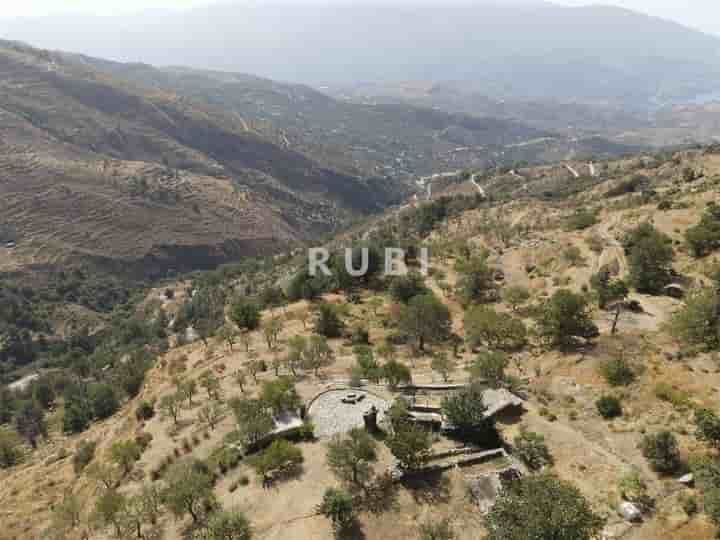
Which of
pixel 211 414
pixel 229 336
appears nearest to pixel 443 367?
pixel 211 414

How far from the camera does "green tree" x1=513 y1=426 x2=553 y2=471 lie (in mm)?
26172

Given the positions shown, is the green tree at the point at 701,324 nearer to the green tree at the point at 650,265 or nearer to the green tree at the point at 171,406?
the green tree at the point at 650,265

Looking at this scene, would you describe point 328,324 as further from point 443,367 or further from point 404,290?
point 443,367

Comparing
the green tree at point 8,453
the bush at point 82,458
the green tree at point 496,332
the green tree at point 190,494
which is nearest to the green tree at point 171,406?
the bush at point 82,458

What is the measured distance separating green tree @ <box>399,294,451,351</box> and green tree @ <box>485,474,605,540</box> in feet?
80.6

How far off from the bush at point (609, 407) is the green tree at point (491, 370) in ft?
21.5

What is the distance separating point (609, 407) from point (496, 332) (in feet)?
45.5

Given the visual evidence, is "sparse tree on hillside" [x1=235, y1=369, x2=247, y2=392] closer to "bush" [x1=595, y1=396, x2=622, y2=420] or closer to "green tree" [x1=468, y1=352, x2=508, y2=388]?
"green tree" [x1=468, y1=352, x2=508, y2=388]

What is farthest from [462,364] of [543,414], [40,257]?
[40,257]

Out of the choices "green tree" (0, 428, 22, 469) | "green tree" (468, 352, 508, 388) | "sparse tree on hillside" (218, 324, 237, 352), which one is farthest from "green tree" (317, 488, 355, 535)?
"green tree" (0, 428, 22, 469)

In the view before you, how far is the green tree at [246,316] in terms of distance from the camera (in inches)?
2163

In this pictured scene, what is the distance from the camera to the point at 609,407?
28.9 m

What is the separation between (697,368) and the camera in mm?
30969

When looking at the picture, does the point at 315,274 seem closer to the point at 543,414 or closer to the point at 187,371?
the point at 187,371
